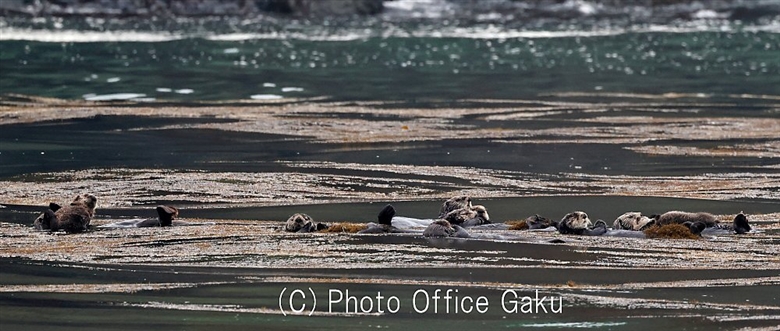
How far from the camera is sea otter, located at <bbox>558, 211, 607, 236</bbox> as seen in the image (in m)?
14.7

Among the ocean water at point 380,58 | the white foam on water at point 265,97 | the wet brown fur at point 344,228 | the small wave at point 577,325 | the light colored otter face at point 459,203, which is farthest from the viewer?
the ocean water at point 380,58

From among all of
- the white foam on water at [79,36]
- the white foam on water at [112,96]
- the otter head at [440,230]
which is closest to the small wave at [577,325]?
the otter head at [440,230]

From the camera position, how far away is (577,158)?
70.6 ft

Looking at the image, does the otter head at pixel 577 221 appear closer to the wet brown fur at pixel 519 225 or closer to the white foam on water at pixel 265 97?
the wet brown fur at pixel 519 225

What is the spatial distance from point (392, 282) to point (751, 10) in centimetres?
8570

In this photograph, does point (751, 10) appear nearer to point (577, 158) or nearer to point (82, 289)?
point (577, 158)

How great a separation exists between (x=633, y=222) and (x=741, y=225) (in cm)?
97

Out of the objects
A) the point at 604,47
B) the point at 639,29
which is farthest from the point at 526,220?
the point at 639,29

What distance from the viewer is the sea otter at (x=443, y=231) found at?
48.0 feet

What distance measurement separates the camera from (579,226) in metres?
14.7

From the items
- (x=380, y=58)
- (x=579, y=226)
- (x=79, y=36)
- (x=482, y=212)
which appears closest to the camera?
(x=579, y=226)

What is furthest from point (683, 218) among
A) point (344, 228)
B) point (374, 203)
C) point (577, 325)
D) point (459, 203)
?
point (577, 325)

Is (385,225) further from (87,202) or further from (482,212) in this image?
(87,202)

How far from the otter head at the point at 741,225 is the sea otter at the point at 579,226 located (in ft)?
3.87
